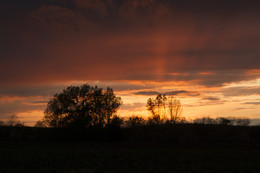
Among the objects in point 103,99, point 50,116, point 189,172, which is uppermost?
point 103,99

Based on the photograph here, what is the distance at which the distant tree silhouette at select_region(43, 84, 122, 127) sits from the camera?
167 feet

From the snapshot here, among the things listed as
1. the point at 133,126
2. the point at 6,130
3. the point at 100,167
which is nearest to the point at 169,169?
the point at 100,167

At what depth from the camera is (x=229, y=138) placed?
144 ft

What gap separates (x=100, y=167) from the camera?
57.3ft

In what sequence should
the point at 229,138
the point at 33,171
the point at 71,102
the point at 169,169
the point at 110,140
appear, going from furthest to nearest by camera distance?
1. the point at 71,102
2. the point at 110,140
3. the point at 229,138
4. the point at 169,169
5. the point at 33,171

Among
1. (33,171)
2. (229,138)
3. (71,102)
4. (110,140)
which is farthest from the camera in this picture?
(71,102)

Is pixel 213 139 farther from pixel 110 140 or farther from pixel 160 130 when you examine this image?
pixel 110 140

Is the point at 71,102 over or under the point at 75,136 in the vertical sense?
over

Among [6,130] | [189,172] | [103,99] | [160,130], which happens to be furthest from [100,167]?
[6,130]

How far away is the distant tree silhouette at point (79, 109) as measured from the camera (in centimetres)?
5084

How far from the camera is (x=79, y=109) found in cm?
5156

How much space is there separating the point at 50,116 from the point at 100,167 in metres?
37.5

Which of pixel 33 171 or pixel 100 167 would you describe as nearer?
pixel 33 171

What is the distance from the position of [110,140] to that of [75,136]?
6415 mm
